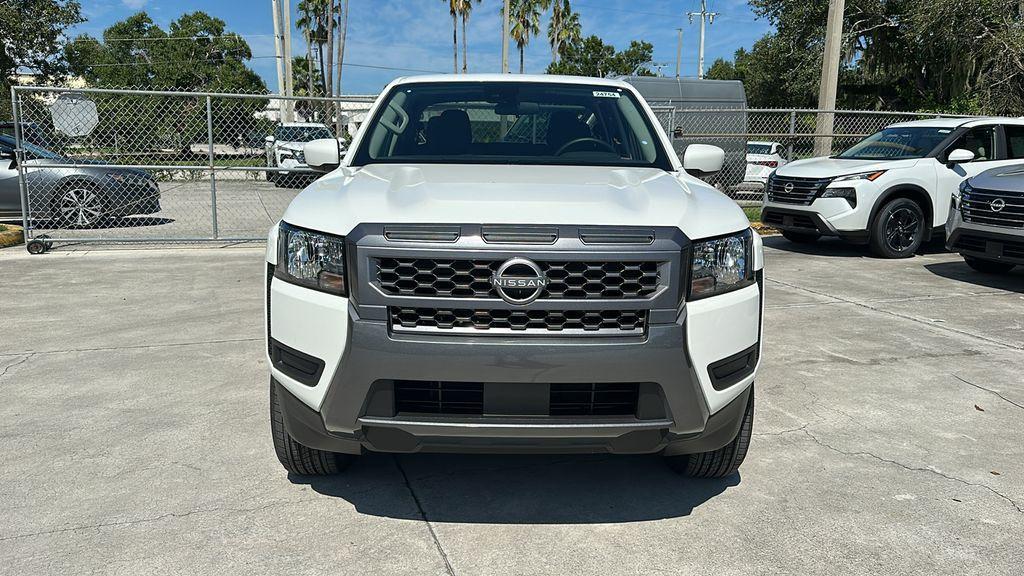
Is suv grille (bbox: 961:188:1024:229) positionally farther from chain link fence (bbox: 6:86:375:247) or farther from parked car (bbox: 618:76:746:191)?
chain link fence (bbox: 6:86:375:247)

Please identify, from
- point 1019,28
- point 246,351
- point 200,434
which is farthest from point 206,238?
point 1019,28

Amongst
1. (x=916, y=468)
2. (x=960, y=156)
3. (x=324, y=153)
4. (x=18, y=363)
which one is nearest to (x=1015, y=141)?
(x=960, y=156)

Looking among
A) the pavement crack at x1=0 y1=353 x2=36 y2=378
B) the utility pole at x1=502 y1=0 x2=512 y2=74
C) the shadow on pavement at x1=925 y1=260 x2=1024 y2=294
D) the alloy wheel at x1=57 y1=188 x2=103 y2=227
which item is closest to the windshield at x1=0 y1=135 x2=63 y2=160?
the alloy wheel at x1=57 y1=188 x2=103 y2=227

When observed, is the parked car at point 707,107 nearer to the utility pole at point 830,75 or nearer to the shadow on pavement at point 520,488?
the utility pole at point 830,75

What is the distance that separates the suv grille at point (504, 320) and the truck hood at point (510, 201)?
0.99ft

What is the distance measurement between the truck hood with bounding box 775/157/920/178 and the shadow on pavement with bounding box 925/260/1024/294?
1305 mm

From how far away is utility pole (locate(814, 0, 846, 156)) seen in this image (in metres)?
13.8

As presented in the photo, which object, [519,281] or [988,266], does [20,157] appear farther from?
[988,266]

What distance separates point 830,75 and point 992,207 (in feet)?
A: 25.2

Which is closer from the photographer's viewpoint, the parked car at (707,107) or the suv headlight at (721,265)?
the suv headlight at (721,265)

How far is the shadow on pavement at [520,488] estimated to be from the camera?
10.2ft

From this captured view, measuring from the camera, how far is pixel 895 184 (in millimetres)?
A: 9523

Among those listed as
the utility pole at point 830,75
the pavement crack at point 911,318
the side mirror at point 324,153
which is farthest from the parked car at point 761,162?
the side mirror at point 324,153

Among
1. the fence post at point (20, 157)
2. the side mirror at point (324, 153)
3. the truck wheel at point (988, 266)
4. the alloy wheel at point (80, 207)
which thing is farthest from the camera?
the alloy wheel at point (80, 207)
